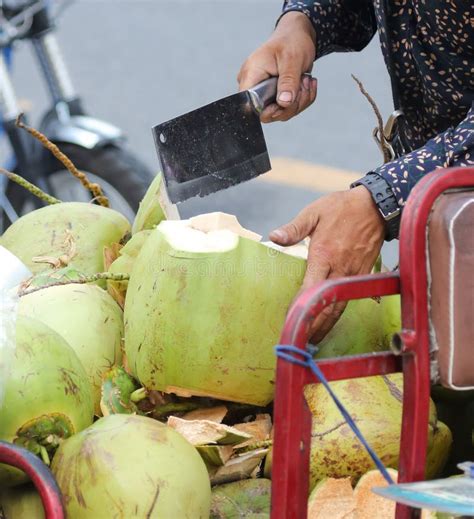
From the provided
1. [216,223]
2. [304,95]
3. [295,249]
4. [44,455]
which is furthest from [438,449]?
[304,95]

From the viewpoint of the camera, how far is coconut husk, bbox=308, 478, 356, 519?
1.49 meters

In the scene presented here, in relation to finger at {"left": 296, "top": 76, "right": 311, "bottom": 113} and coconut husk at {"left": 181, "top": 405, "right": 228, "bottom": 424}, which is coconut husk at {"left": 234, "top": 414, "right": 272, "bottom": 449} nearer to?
coconut husk at {"left": 181, "top": 405, "right": 228, "bottom": 424}

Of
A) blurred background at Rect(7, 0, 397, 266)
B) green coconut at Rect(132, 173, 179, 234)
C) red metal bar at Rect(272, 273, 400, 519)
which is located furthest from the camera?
blurred background at Rect(7, 0, 397, 266)

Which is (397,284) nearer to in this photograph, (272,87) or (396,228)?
(396,228)

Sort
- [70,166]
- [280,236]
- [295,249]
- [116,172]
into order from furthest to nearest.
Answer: [116,172] < [70,166] < [295,249] < [280,236]

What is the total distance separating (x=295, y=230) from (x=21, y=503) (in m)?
0.59

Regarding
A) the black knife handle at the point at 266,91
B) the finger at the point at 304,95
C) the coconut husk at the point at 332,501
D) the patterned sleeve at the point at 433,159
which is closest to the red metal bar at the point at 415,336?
the coconut husk at the point at 332,501

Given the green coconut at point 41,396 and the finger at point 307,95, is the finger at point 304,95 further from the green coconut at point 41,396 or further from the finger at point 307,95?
the green coconut at point 41,396

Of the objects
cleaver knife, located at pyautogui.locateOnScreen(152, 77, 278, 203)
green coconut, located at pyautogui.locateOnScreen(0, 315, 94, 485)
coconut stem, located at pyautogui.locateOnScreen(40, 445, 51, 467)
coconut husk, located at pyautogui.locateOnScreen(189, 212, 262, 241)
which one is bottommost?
coconut stem, located at pyautogui.locateOnScreen(40, 445, 51, 467)

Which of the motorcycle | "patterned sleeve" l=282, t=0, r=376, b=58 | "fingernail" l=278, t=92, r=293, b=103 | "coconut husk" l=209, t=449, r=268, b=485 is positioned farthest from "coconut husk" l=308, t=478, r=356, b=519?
the motorcycle

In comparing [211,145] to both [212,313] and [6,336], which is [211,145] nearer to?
[212,313]

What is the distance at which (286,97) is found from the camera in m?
2.00

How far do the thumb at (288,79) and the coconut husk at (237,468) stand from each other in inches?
29.5

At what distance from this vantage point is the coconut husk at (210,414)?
1675 millimetres
